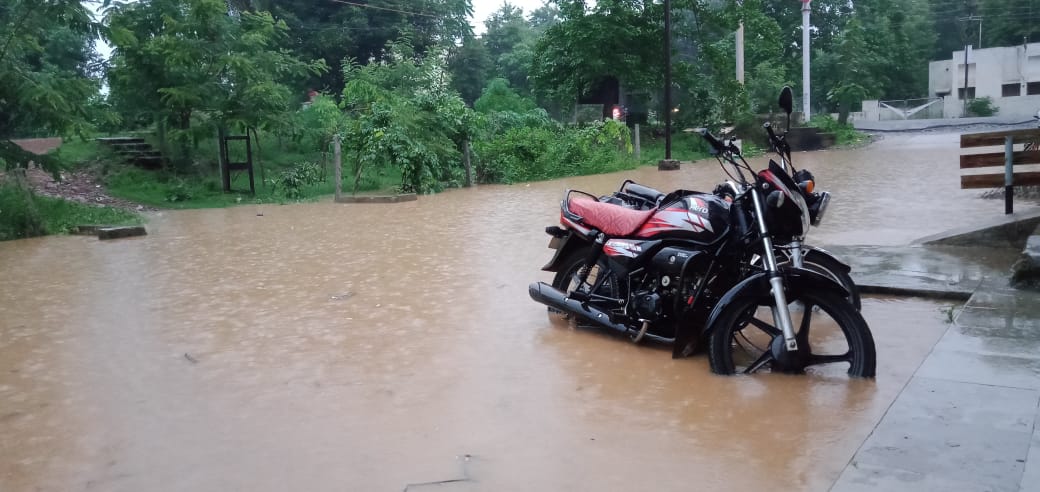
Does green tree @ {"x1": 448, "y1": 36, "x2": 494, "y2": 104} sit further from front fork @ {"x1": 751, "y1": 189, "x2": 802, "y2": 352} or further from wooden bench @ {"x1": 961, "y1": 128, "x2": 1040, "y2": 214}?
front fork @ {"x1": 751, "y1": 189, "x2": 802, "y2": 352}

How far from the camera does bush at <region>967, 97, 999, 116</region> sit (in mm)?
54281

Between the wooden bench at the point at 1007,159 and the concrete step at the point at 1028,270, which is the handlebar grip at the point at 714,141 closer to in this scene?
the concrete step at the point at 1028,270

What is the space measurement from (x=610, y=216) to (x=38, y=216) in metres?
11.2

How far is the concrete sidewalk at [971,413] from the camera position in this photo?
3477 millimetres

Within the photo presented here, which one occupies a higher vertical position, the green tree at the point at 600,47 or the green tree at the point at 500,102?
the green tree at the point at 600,47

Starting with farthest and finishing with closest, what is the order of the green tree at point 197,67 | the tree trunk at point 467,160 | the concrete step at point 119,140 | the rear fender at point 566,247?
the concrete step at point 119,140 → the tree trunk at point 467,160 → the green tree at point 197,67 → the rear fender at point 566,247

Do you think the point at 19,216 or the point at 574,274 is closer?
the point at 574,274

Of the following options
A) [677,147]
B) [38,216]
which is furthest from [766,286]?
[677,147]

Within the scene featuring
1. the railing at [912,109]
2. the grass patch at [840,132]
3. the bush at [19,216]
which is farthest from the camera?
the railing at [912,109]

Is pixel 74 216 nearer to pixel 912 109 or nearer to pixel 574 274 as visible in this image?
pixel 574 274

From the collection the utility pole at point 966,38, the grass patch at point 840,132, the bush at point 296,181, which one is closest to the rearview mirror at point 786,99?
the bush at point 296,181

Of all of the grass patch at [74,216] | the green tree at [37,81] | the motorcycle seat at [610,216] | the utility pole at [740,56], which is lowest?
the grass patch at [74,216]

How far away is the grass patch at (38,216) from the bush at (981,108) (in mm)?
53233

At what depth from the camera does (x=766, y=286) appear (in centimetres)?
488
